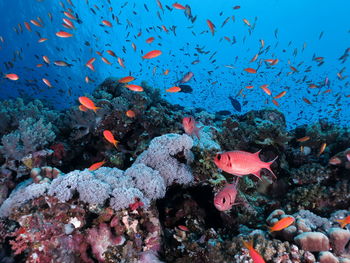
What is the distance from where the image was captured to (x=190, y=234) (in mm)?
3811

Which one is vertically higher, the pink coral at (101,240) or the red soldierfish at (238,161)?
the red soldierfish at (238,161)

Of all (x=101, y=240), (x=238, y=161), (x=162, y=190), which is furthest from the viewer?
(x=162, y=190)

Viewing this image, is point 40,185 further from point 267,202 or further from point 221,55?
point 221,55

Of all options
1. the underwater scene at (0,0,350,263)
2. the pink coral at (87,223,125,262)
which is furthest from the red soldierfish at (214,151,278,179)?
the pink coral at (87,223,125,262)

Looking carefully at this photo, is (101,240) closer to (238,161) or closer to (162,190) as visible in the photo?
(162,190)

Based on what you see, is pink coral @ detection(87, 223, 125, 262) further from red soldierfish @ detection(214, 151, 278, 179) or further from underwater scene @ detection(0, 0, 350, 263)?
red soldierfish @ detection(214, 151, 278, 179)

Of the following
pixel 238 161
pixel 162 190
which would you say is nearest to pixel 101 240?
pixel 162 190

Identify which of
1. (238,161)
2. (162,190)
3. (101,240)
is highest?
(238,161)

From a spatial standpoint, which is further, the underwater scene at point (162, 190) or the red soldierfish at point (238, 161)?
the underwater scene at point (162, 190)

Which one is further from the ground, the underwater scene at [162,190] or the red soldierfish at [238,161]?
the red soldierfish at [238,161]

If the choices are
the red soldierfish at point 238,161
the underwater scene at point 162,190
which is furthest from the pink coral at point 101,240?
the red soldierfish at point 238,161

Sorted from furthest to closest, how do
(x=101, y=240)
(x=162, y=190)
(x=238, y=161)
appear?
(x=162, y=190), (x=101, y=240), (x=238, y=161)

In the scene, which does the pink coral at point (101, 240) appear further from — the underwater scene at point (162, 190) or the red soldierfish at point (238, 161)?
the red soldierfish at point (238, 161)

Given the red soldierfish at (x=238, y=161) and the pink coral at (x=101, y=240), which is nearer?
the red soldierfish at (x=238, y=161)
